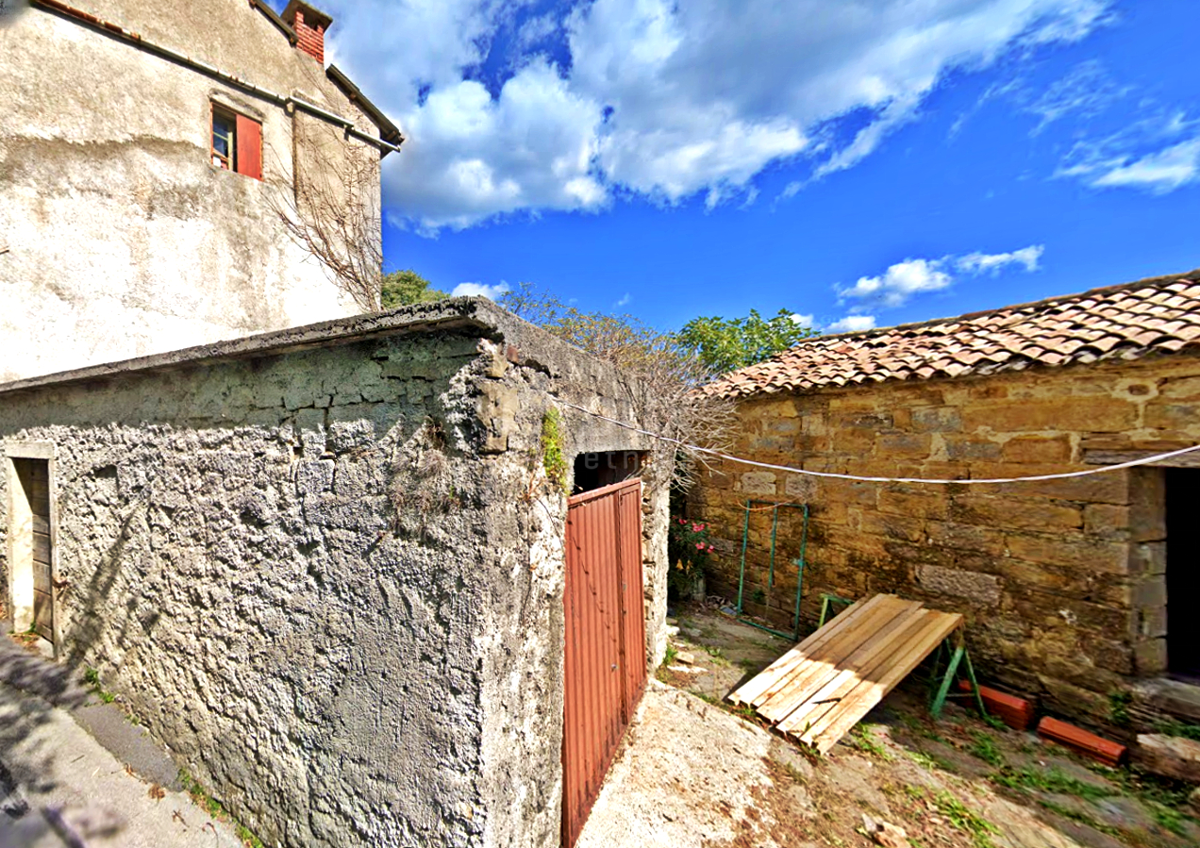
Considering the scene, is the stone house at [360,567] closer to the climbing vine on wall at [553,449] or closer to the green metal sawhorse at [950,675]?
the climbing vine on wall at [553,449]

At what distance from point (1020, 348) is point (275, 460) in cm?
619

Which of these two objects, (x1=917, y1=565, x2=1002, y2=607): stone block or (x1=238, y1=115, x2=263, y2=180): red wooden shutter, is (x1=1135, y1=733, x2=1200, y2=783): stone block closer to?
(x1=917, y1=565, x2=1002, y2=607): stone block

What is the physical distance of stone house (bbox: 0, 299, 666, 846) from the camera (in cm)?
201

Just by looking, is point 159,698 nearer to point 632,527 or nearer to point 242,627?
point 242,627

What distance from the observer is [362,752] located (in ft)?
7.30

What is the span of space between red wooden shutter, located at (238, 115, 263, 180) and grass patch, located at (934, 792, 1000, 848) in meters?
10.8

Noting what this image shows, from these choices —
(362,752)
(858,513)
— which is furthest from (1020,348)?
(362,752)

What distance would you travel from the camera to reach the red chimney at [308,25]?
26.6ft

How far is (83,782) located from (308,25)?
35.6 feet

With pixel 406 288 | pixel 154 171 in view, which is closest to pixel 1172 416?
pixel 154 171

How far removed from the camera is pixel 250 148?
287 inches

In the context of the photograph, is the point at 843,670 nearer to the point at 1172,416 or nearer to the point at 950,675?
the point at 950,675

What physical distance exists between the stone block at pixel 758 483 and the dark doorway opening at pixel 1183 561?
153 inches

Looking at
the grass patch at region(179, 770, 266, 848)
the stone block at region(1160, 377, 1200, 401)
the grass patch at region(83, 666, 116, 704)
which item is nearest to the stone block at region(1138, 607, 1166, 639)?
the stone block at region(1160, 377, 1200, 401)
